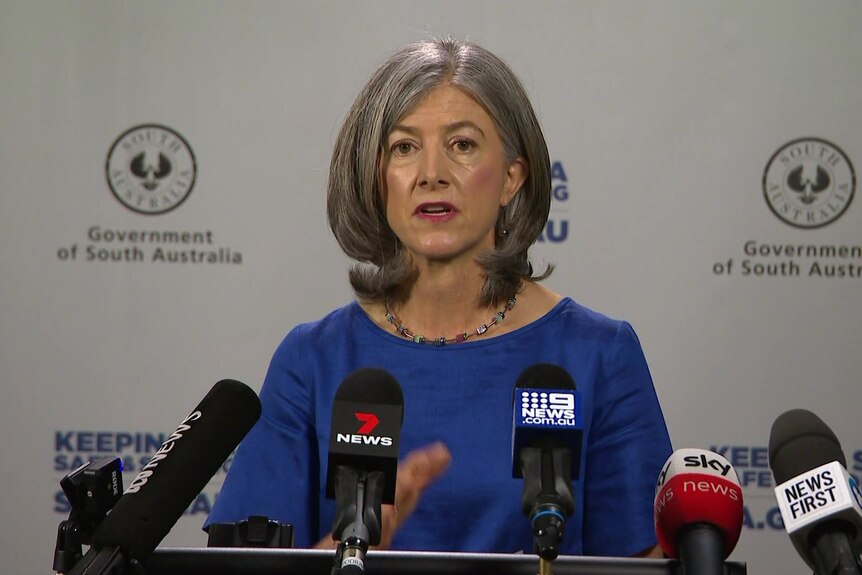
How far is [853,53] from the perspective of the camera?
3459 mm

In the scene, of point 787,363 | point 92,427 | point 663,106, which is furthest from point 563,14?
point 92,427

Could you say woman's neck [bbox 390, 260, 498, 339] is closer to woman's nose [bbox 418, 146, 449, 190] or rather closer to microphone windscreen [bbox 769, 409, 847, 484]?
woman's nose [bbox 418, 146, 449, 190]

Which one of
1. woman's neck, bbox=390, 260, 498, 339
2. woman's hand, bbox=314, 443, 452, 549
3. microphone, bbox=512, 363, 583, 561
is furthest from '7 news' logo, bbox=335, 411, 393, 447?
woman's neck, bbox=390, 260, 498, 339

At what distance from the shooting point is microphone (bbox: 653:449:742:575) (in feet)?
4.12

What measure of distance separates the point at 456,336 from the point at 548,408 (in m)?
0.92

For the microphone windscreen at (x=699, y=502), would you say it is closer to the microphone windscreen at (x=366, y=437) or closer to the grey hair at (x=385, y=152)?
the microphone windscreen at (x=366, y=437)

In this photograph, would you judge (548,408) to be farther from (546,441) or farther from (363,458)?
(363,458)

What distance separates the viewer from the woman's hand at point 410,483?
1.93 m

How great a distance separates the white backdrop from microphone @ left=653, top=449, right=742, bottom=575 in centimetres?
215

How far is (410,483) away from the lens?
194 centimetres

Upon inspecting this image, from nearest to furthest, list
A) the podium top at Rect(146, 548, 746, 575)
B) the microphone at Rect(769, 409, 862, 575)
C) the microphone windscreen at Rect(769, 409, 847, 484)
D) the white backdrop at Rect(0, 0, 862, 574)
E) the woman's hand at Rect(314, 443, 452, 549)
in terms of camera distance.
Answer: the microphone at Rect(769, 409, 862, 575) → the microphone windscreen at Rect(769, 409, 847, 484) → the podium top at Rect(146, 548, 746, 575) → the woman's hand at Rect(314, 443, 452, 549) → the white backdrop at Rect(0, 0, 862, 574)

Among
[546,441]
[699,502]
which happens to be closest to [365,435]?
[546,441]

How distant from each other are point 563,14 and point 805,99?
76cm

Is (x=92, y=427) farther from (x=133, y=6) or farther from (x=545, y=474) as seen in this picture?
(x=545, y=474)
